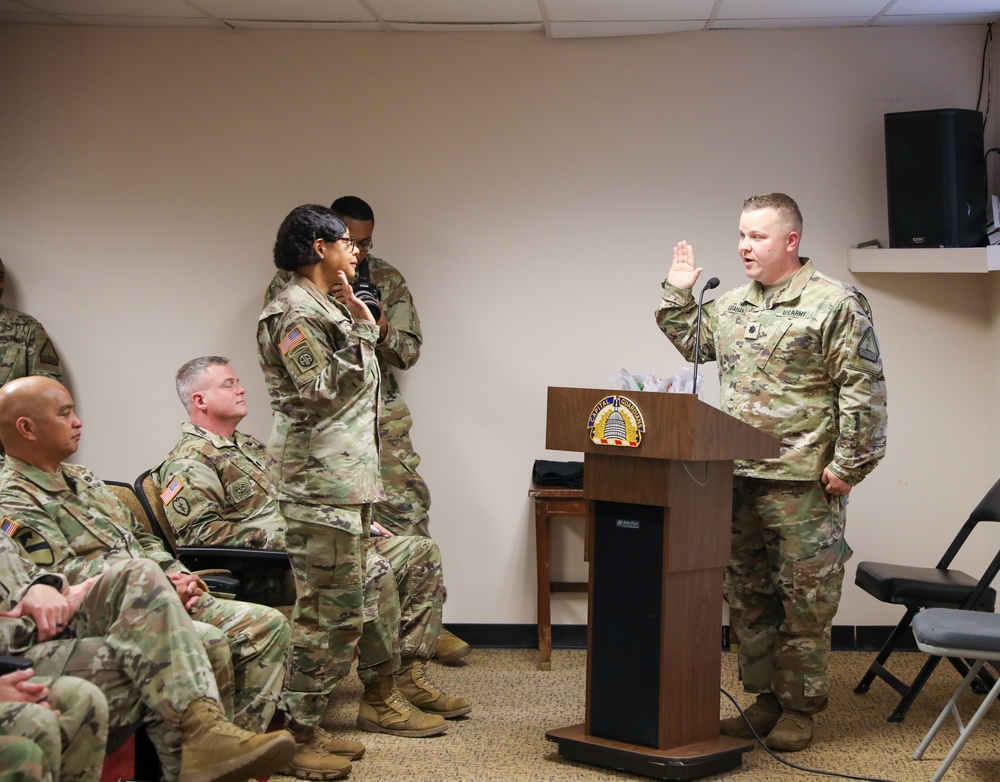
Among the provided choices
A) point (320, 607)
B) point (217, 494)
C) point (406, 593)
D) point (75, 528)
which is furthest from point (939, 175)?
point (75, 528)

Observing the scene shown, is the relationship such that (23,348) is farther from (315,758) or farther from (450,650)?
(315,758)

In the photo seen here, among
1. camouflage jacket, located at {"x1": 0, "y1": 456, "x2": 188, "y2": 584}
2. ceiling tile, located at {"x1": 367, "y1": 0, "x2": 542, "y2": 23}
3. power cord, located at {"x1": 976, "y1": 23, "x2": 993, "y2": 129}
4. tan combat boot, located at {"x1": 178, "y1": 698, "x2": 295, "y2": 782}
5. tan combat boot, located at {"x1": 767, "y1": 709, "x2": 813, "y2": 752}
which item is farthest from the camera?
power cord, located at {"x1": 976, "y1": 23, "x2": 993, "y2": 129}

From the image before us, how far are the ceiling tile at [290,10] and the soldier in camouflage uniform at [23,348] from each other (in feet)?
5.07

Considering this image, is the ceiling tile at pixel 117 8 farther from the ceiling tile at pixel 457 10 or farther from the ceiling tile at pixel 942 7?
the ceiling tile at pixel 942 7

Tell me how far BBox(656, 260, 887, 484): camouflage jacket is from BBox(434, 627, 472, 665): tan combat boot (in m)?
1.67

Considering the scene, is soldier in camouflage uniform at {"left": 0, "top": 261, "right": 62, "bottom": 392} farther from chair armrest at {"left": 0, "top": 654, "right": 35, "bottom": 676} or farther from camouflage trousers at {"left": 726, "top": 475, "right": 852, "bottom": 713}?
camouflage trousers at {"left": 726, "top": 475, "right": 852, "bottom": 713}

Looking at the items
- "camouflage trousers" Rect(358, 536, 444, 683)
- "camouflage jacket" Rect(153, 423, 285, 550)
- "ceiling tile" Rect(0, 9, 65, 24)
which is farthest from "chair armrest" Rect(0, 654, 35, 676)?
"ceiling tile" Rect(0, 9, 65, 24)

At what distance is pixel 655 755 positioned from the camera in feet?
10.1

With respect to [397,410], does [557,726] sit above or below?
below

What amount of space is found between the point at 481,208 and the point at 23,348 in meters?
2.16

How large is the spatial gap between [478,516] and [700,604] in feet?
5.98

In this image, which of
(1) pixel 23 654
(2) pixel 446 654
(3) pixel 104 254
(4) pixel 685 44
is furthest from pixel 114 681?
(4) pixel 685 44

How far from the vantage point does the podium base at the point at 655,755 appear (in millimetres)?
3062

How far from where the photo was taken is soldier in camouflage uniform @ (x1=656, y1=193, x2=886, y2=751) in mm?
3375
